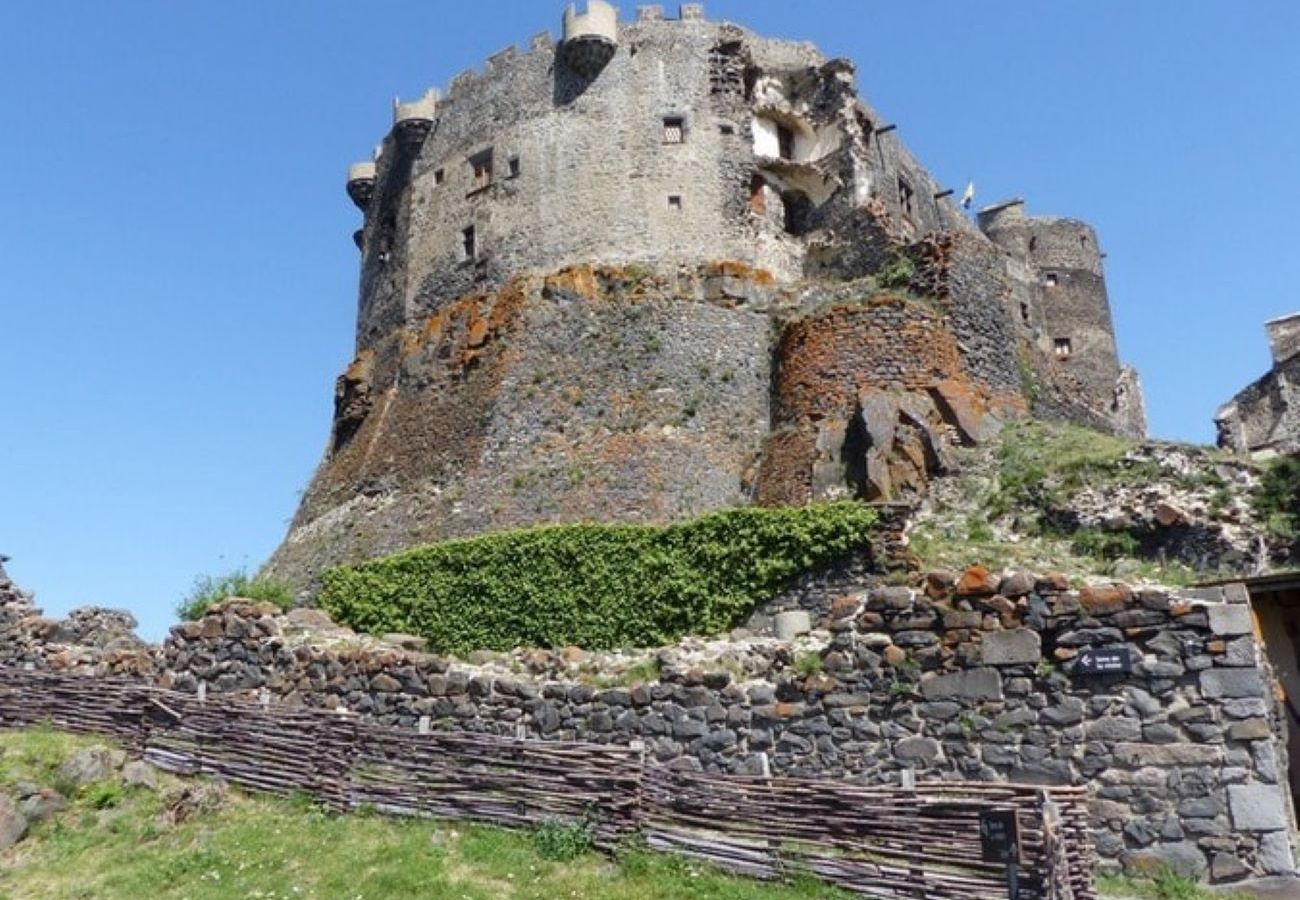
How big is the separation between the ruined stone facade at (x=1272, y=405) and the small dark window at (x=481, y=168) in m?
29.4

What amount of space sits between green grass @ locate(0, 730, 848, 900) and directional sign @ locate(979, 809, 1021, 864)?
1.35 meters

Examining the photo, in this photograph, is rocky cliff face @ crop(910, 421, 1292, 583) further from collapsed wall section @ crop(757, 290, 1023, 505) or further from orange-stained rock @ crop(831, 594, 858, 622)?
orange-stained rock @ crop(831, 594, 858, 622)

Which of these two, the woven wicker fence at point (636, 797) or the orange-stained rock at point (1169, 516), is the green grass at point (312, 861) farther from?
the orange-stained rock at point (1169, 516)

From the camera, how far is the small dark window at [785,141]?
38656 mm

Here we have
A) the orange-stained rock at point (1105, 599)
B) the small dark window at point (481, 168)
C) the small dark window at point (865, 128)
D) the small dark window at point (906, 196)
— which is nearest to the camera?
the orange-stained rock at point (1105, 599)

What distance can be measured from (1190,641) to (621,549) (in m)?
11.7

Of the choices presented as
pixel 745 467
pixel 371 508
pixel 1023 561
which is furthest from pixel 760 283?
pixel 1023 561

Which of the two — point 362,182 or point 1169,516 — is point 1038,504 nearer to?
point 1169,516

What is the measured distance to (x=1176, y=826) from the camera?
11.6 meters

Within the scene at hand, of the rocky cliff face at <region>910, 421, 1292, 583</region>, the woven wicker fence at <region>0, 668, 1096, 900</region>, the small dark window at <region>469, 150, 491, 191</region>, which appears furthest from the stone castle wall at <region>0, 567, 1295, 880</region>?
the small dark window at <region>469, 150, 491, 191</region>

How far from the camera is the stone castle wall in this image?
11570 mm

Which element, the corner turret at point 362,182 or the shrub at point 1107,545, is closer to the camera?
the shrub at point 1107,545

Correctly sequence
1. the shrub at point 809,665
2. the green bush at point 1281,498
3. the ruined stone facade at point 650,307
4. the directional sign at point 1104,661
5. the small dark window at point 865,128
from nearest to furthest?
the directional sign at point 1104,661
the shrub at point 809,665
the green bush at point 1281,498
the ruined stone facade at point 650,307
the small dark window at point 865,128

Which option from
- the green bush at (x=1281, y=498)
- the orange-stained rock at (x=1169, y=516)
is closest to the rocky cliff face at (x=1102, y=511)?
the orange-stained rock at (x=1169, y=516)
